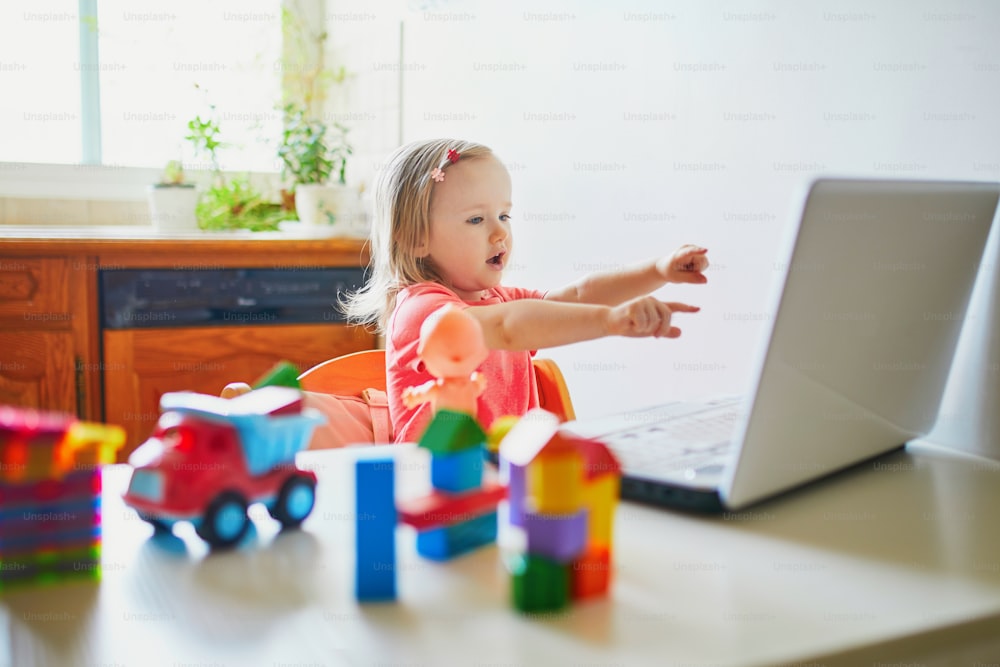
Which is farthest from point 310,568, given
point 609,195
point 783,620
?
point 609,195

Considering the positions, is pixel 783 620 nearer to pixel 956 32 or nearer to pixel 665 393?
pixel 956 32

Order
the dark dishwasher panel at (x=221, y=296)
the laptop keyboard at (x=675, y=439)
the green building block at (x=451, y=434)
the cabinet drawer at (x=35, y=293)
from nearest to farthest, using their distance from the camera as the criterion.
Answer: the green building block at (x=451, y=434) → the laptop keyboard at (x=675, y=439) → the cabinet drawer at (x=35, y=293) → the dark dishwasher panel at (x=221, y=296)

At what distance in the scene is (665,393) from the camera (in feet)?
5.28

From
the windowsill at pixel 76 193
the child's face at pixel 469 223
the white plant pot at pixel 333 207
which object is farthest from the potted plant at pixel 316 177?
the child's face at pixel 469 223

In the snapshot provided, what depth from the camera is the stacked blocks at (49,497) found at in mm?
565

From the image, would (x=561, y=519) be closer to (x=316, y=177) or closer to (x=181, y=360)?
(x=181, y=360)

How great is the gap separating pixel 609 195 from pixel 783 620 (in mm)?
1283

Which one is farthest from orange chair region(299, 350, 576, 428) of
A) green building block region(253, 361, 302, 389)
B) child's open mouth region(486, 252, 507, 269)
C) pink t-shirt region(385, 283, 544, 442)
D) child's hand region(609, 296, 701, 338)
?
green building block region(253, 361, 302, 389)

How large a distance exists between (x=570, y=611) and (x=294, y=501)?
229 mm

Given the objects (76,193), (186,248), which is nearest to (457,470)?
(186,248)

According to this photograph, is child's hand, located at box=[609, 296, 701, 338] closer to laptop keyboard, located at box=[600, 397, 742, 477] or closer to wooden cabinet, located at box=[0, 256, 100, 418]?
laptop keyboard, located at box=[600, 397, 742, 477]

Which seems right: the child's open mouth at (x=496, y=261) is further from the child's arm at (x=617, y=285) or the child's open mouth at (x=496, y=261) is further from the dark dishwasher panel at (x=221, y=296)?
the dark dishwasher panel at (x=221, y=296)

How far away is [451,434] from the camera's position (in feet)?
1.96

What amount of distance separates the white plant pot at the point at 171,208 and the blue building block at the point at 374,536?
2.22 m
